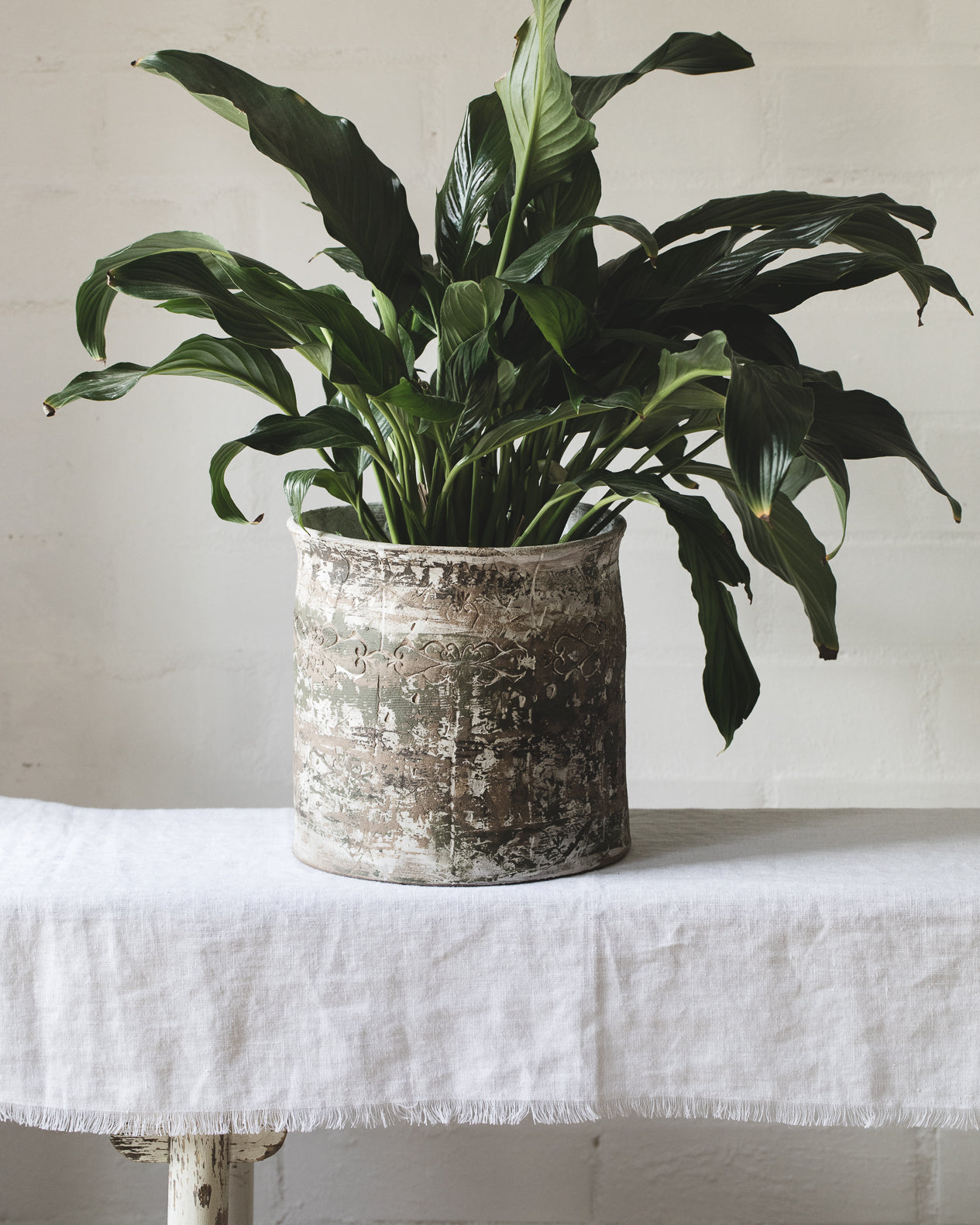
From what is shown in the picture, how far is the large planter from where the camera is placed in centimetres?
81

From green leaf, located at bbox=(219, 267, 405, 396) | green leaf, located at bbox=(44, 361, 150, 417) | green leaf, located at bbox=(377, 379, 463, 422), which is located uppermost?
green leaf, located at bbox=(219, 267, 405, 396)

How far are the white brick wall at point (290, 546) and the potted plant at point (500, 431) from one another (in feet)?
1.75

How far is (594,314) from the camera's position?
82 centimetres

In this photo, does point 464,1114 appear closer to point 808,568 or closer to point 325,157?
point 808,568

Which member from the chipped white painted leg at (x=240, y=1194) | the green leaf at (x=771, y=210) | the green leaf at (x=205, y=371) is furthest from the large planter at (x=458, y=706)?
the chipped white painted leg at (x=240, y=1194)

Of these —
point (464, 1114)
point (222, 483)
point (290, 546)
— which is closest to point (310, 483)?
point (222, 483)

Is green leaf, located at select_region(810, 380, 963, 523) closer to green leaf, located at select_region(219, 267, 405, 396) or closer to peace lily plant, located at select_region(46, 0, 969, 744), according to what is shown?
peace lily plant, located at select_region(46, 0, 969, 744)

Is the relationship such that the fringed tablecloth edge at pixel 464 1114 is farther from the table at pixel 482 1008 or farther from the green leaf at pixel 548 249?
the green leaf at pixel 548 249

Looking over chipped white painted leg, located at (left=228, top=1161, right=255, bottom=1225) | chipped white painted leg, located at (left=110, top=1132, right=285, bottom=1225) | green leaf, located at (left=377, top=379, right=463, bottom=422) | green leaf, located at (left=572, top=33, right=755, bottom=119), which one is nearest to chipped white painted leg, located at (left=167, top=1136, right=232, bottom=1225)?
chipped white painted leg, located at (left=110, top=1132, right=285, bottom=1225)

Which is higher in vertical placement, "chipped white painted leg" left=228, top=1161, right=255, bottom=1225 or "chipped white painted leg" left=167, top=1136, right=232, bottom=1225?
"chipped white painted leg" left=167, top=1136, right=232, bottom=1225

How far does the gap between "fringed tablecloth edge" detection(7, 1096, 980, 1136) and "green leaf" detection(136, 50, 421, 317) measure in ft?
1.88

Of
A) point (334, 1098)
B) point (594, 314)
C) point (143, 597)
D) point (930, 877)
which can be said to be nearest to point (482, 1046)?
point (334, 1098)

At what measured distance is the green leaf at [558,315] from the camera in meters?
A: 0.70

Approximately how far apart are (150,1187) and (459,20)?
1.49 m
